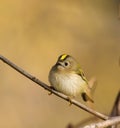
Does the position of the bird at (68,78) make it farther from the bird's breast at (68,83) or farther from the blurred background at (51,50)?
the blurred background at (51,50)

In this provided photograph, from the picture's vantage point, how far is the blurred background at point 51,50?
11.8 ft

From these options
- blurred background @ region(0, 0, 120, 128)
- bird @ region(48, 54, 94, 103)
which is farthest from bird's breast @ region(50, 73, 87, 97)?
blurred background @ region(0, 0, 120, 128)

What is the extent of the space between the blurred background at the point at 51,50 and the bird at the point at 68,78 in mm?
1421

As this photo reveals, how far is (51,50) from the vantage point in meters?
3.91

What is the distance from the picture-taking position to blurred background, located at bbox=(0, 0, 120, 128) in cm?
360

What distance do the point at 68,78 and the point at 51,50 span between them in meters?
1.83

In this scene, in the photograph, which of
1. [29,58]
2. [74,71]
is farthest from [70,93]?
[29,58]

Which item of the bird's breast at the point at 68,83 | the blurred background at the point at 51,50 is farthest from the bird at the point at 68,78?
the blurred background at the point at 51,50

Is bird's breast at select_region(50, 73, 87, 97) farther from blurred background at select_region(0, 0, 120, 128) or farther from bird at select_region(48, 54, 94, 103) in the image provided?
blurred background at select_region(0, 0, 120, 128)

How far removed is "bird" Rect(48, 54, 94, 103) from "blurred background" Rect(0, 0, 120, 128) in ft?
4.66

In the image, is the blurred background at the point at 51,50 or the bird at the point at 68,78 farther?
the blurred background at the point at 51,50

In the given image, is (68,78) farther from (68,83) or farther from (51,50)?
(51,50)

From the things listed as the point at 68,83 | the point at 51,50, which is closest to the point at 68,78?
the point at 68,83

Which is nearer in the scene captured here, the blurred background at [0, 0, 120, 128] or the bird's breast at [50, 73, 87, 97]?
the bird's breast at [50, 73, 87, 97]
